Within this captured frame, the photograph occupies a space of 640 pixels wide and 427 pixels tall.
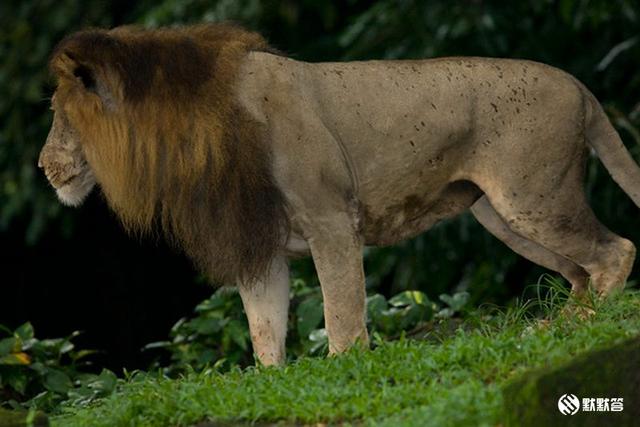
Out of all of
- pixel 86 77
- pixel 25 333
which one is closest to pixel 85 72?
pixel 86 77

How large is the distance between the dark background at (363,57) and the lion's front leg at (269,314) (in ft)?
7.83

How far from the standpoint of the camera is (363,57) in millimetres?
9648

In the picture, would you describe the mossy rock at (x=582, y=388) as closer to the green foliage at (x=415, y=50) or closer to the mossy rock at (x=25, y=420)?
the mossy rock at (x=25, y=420)

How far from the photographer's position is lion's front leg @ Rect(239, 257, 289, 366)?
22.0ft

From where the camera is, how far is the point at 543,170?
6.69 meters

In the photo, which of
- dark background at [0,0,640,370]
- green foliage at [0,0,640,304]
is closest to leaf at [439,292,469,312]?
green foliage at [0,0,640,304]

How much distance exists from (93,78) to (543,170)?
5.86 feet

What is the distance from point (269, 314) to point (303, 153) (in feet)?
2.41

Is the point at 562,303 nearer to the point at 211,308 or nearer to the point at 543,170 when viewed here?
the point at 543,170

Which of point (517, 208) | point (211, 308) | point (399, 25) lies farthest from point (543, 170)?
point (399, 25)

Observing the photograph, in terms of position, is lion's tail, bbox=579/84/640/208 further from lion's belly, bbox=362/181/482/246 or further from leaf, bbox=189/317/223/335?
leaf, bbox=189/317/223/335

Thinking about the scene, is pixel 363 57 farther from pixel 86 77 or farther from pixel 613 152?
pixel 86 77

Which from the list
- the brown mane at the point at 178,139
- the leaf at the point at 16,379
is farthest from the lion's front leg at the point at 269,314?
the leaf at the point at 16,379

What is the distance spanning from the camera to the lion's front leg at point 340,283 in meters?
6.40
